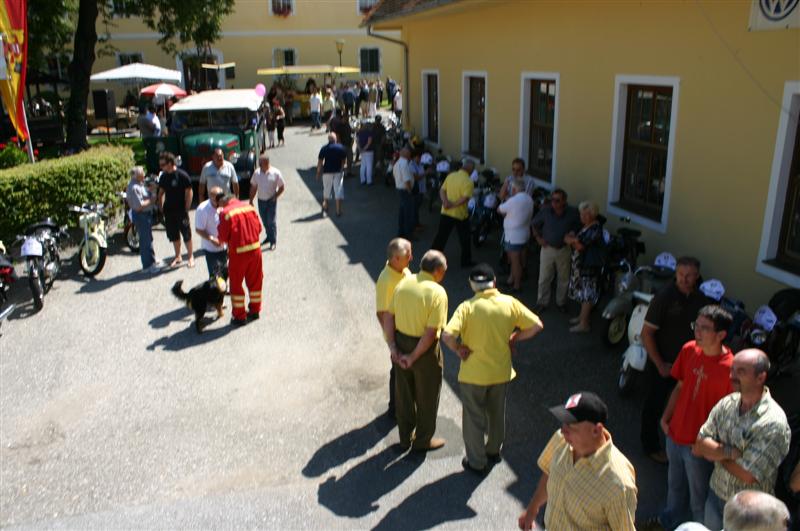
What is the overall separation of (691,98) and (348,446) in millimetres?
5235

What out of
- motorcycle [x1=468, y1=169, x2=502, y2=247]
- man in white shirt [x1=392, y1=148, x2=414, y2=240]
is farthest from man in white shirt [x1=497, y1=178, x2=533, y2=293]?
man in white shirt [x1=392, y1=148, x2=414, y2=240]

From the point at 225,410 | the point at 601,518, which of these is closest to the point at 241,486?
the point at 225,410

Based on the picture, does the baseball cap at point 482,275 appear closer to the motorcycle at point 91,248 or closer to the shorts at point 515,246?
the shorts at point 515,246

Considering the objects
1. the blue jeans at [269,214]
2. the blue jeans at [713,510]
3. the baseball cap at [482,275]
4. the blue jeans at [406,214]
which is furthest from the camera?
the blue jeans at [406,214]

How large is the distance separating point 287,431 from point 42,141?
801 inches

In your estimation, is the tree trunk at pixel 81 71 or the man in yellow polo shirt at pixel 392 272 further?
the tree trunk at pixel 81 71

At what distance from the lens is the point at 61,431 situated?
6383mm

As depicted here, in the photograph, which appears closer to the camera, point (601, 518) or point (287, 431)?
point (601, 518)

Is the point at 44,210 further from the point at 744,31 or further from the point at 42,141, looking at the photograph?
the point at 42,141

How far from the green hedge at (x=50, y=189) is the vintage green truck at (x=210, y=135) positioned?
10.5 feet

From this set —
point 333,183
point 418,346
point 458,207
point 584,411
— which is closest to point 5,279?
point 458,207

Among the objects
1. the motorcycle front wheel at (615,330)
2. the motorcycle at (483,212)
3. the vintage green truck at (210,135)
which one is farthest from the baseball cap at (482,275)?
the vintage green truck at (210,135)

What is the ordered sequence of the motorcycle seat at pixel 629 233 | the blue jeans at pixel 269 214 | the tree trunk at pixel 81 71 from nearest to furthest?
1. the motorcycle seat at pixel 629 233
2. the blue jeans at pixel 269 214
3. the tree trunk at pixel 81 71

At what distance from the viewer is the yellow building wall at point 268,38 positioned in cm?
3766
